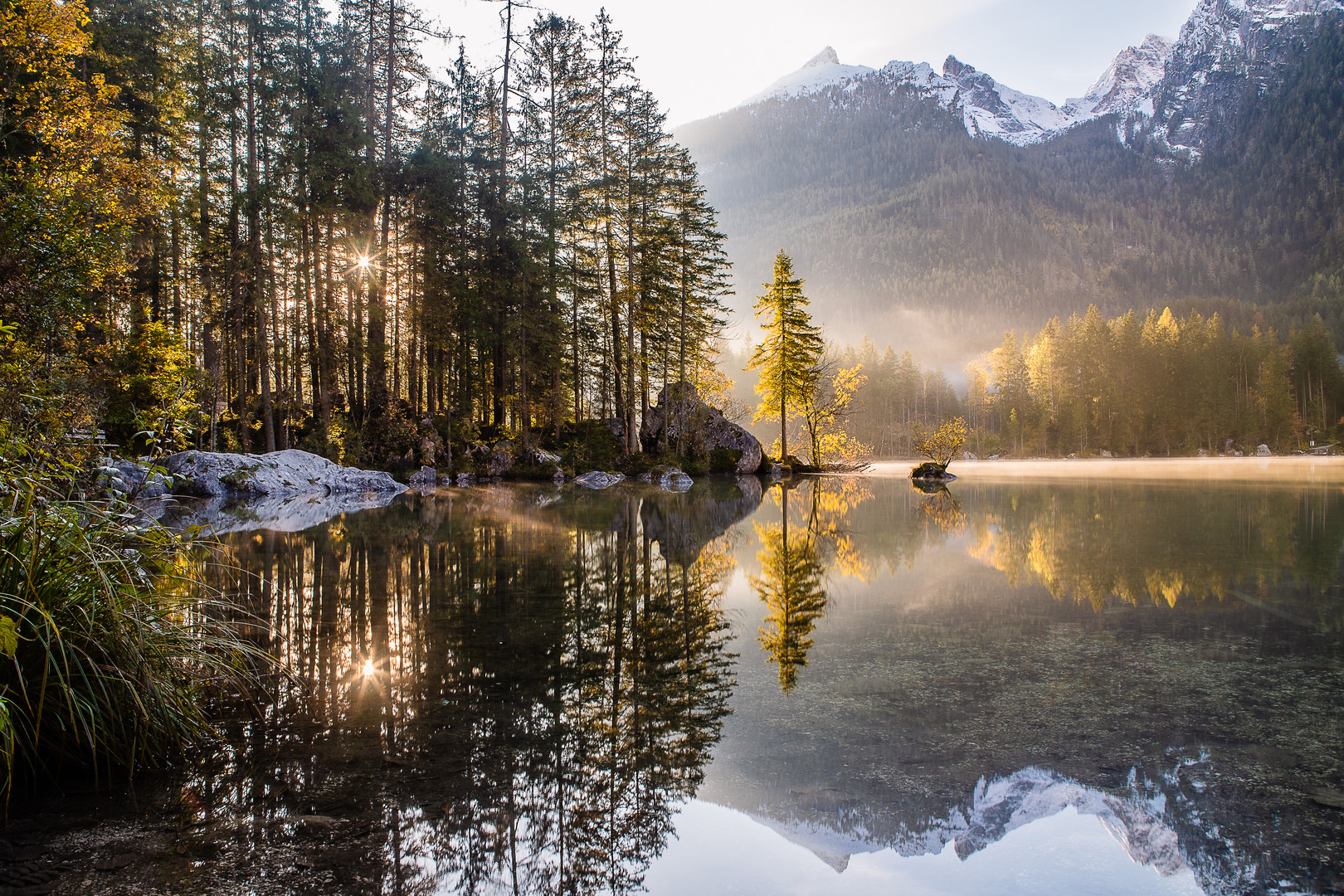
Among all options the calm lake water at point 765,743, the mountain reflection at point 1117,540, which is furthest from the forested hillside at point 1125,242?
the calm lake water at point 765,743

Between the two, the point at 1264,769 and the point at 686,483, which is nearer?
the point at 1264,769

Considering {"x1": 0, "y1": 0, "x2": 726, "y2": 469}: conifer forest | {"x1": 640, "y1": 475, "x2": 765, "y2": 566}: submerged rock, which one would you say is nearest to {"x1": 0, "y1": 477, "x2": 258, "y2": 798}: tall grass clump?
{"x1": 640, "y1": 475, "x2": 765, "y2": 566}: submerged rock

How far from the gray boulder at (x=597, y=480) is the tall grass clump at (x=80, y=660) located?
62.6 feet

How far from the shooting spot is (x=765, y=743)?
299 centimetres

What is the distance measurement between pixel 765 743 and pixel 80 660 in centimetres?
292

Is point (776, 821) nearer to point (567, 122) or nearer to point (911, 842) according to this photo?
point (911, 842)

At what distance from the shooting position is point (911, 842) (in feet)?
7.39

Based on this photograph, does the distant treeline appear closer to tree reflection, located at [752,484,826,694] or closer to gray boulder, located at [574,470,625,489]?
gray boulder, located at [574,470,625,489]

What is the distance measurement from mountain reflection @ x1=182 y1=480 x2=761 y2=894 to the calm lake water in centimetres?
2

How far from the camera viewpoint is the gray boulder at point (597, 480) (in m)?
22.7

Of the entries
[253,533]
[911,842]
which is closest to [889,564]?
[911,842]

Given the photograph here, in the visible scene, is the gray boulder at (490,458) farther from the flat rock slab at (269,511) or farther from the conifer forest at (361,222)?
the flat rock slab at (269,511)

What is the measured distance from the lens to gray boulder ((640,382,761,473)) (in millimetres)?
29688

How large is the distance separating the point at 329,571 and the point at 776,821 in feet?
20.1
